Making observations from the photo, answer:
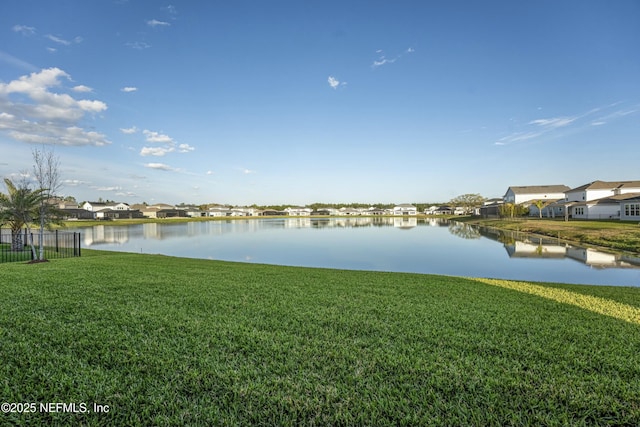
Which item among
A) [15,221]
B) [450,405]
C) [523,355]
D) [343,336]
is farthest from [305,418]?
[15,221]

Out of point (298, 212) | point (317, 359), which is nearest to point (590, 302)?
point (317, 359)

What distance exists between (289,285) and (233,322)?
283 centimetres

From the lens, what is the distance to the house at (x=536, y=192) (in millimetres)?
62969

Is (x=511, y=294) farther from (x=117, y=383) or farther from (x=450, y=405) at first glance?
(x=117, y=383)

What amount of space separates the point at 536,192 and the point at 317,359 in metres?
74.9

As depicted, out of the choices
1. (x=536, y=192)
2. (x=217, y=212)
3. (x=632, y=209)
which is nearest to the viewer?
(x=632, y=209)

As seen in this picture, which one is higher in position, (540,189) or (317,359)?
(540,189)

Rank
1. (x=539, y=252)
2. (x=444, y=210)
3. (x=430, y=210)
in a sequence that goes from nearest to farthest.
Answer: (x=539, y=252)
(x=444, y=210)
(x=430, y=210)

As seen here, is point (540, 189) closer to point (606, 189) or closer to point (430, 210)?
point (606, 189)

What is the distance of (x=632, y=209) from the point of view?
98.0 feet

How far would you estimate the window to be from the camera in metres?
29.4

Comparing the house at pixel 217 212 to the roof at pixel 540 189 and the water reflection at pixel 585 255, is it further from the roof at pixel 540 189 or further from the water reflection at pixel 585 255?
the water reflection at pixel 585 255

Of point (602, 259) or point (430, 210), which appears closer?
point (602, 259)

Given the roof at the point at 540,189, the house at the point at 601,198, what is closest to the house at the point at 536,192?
the roof at the point at 540,189
